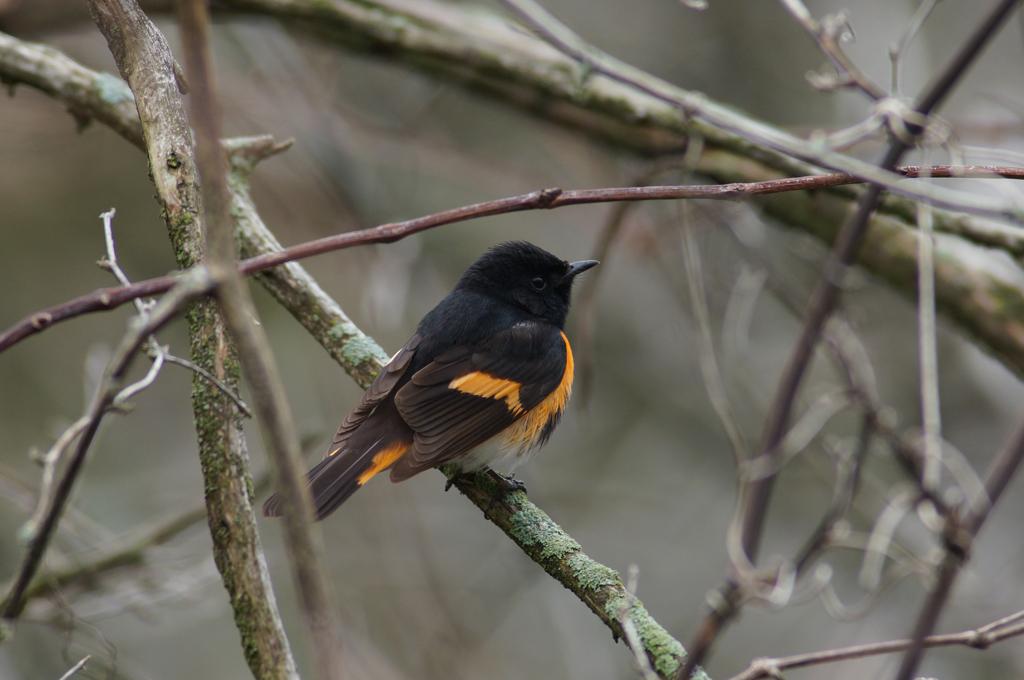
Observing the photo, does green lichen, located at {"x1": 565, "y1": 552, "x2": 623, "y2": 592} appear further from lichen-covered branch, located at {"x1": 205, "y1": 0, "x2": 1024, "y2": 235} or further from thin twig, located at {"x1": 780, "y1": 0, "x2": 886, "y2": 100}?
lichen-covered branch, located at {"x1": 205, "y1": 0, "x2": 1024, "y2": 235}

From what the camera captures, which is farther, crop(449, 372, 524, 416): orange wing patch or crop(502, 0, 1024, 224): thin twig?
crop(449, 372, 524, 416): orange wing patch

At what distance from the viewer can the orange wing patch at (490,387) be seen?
3.23m

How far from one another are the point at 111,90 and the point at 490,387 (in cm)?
148

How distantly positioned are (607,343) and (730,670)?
2.19 metres

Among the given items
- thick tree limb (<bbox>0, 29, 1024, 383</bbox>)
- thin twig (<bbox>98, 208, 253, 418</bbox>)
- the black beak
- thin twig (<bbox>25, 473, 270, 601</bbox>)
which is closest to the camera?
thin twig (<bbox>98, 208, 253, 418</bbox>)

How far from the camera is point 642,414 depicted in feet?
22.6

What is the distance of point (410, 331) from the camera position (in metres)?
6.40

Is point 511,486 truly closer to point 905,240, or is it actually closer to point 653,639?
point 653,639

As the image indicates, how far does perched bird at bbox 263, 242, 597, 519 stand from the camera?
294 centimetres

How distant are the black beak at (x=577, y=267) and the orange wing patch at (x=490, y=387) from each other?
0.63 m

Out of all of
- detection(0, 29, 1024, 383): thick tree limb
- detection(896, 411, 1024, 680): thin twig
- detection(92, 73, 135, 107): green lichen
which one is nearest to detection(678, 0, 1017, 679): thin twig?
detection(896, 411, 1024, 680): thin twig

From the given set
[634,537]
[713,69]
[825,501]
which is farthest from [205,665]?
[713,69]

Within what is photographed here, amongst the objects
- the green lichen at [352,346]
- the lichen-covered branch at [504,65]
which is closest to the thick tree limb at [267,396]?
the green lichen at [352,346]

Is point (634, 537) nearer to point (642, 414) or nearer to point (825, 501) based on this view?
point (642, 414)
